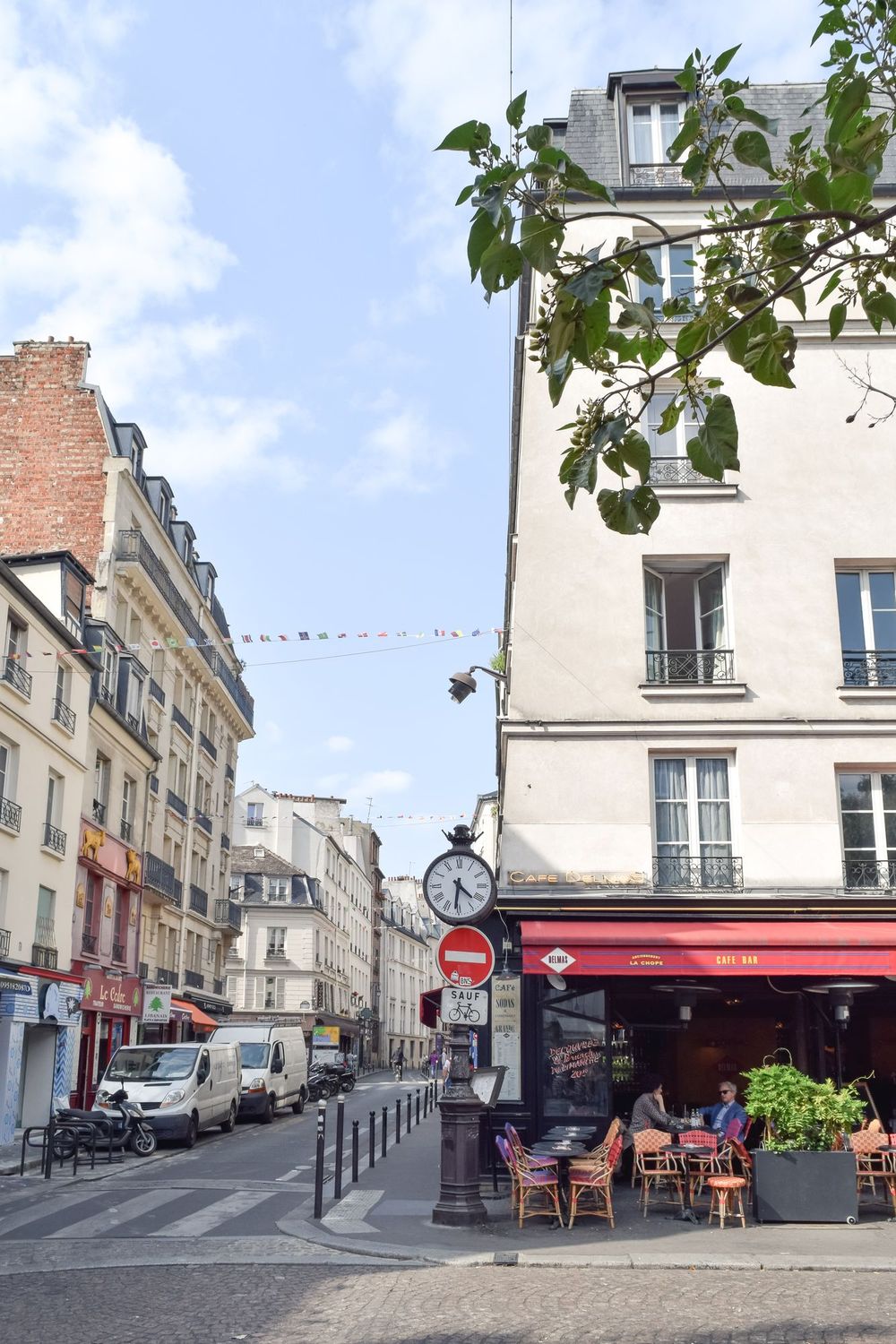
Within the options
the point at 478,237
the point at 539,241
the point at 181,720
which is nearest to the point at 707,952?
the point at 539,241

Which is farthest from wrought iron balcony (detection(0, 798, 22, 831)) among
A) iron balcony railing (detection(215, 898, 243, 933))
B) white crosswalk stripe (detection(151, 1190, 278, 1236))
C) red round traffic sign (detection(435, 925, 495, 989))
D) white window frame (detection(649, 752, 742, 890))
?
iron balcony railing (detection(215, 898, 243, 933))

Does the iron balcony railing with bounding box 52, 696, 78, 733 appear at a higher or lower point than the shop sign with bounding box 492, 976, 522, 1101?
higher

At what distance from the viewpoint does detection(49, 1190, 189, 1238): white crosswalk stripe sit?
11820mm

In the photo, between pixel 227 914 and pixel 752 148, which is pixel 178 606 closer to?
pixel 227 914

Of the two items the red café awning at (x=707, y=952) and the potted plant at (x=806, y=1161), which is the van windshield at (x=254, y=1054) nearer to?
the red café awning at (x=707, y=952)

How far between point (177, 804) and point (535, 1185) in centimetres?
3007

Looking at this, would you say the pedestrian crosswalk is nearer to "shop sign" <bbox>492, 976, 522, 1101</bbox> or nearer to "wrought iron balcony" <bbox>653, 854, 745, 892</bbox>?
"shop sign" <bbox>492, 976, 522, 1101</bbox>

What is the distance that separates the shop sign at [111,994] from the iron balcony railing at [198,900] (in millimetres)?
8337

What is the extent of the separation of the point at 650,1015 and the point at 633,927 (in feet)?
10.7

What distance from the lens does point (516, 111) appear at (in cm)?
461

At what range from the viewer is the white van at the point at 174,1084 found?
2142 centimetres

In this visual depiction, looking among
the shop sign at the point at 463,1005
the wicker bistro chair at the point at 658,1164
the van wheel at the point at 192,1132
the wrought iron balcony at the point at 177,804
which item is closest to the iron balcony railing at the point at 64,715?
the van wheel at the point at 192,1132

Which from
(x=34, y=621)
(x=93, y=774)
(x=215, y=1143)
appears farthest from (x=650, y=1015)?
(x=93, y=774)

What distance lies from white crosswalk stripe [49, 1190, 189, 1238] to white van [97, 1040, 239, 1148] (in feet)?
22.0
